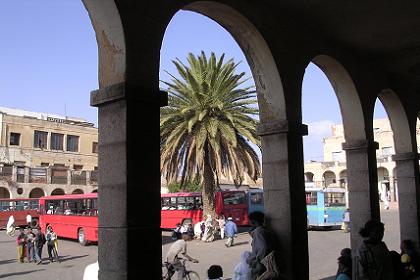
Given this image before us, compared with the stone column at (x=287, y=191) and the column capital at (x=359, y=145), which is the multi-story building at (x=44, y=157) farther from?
the stone column at (x=287, y=191)

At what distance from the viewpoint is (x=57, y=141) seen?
53.4 metres

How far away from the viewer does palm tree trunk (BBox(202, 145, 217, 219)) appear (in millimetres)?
22375

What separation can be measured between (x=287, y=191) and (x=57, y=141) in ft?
166

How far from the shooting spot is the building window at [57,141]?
5297 cm

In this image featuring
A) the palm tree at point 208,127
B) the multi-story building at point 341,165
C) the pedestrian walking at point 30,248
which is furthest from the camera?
the multi-story building at point 341,165

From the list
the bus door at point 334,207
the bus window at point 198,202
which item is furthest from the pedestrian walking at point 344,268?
the bus door at point 334,207

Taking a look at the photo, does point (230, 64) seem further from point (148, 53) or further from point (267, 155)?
point (148, 53)

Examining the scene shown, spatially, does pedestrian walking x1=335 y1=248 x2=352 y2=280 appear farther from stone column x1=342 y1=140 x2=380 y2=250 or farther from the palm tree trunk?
the palm tree trunk

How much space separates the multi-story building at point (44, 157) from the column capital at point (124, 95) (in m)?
42.7

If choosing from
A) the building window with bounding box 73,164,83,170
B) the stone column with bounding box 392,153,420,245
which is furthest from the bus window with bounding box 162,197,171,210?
the building window with bounding box 73,164,83,170

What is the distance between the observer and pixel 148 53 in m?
4.60

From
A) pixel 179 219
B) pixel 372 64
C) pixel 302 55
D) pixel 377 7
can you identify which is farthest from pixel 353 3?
pixel 179 219

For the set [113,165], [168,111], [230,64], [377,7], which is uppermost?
[230,64]

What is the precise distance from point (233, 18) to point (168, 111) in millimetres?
16769
